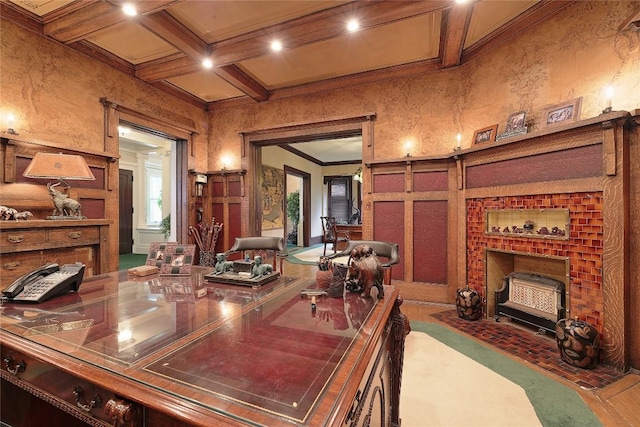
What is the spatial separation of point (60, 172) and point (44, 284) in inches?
66.5

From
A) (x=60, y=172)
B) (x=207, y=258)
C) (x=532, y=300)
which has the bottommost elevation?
(x=532, y=300)

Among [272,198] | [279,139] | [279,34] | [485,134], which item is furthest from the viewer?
[272,198]

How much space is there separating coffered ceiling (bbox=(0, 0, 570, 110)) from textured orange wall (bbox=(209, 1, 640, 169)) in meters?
0.17

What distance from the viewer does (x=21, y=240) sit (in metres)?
2.10

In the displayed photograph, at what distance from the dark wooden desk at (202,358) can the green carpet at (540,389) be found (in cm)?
105

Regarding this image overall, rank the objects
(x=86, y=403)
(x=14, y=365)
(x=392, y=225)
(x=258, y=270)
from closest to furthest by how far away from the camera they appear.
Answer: (x=86, y=403)
(x=14, y=365)
(x=258, y=270)
(x=392, y=225)

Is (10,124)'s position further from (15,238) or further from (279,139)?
(279,139)

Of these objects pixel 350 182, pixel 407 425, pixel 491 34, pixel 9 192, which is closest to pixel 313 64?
pixel 491 34

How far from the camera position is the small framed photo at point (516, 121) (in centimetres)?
277

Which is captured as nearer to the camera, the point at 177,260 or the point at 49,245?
the point at 177,260

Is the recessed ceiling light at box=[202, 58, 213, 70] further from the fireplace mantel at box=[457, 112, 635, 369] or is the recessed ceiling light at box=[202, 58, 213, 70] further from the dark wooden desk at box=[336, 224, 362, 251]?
the dark wooden desk at box=[336, 224, 362, 251]

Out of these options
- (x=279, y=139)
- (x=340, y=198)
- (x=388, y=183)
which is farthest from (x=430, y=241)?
(x=340, y=198)

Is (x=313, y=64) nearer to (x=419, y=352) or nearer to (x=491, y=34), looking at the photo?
(x=491, y=34)

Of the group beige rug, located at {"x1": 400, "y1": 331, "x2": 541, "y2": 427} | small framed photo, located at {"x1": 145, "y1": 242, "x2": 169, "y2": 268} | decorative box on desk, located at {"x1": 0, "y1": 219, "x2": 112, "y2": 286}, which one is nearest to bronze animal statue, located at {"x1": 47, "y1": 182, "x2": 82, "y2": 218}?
decorative box on desk, located at {"x1": 0, "y1": 219, "x2": 112, "y2": 286}
